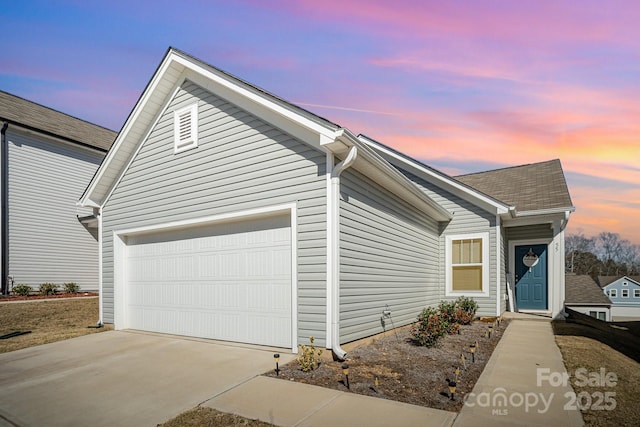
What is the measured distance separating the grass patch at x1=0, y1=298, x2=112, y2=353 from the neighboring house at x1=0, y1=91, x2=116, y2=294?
3.26m

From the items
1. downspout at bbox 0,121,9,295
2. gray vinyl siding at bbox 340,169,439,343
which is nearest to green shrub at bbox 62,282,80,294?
downspout at bbox 0,121,9,295

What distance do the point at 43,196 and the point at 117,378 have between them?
13.4 metres

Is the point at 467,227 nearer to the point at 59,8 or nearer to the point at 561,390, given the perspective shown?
the point at 561,390

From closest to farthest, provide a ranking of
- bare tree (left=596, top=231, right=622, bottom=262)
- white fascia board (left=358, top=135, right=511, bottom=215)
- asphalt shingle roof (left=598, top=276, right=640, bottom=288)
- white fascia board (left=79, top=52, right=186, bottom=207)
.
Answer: white fascia board (left=79, top=52, right=186, bottom=207), white fascia board (left=358, top=135, right=511, bottom=215), asphalt shingle roof (left=598, top=276, right=640, bottom=288), bare tree (left=596, top=231, right=622, bottom=262)

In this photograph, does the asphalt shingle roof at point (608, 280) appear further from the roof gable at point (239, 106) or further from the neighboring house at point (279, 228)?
the roof gable at point (239, 106)

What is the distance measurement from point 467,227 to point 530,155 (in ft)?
24.8

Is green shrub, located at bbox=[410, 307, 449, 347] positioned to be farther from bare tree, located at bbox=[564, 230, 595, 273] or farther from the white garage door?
bare tree, located at bbox=[564, 230, 595, 273]

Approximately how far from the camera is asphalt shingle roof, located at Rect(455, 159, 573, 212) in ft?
38.5

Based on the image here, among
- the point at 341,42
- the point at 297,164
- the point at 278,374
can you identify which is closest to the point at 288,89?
the point at 341,42

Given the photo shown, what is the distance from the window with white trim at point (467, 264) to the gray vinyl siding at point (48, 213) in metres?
15.3

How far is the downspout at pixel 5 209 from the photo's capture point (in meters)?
14.3

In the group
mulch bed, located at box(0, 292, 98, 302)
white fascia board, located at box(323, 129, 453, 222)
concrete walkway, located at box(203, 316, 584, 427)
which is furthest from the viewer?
mulch bed, located at box(0, 292, 98, 302)

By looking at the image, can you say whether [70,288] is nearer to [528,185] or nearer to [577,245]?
[528,185]

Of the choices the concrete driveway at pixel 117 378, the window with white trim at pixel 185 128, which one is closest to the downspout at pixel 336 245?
the concrete driveway at pixel 117 378
